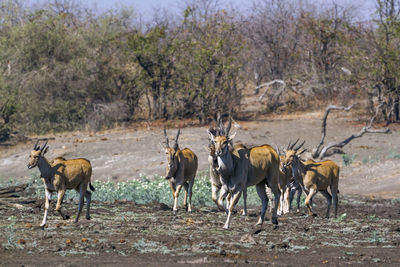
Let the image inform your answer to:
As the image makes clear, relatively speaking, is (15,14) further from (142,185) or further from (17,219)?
(17,219)

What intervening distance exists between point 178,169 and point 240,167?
3080 millimetres

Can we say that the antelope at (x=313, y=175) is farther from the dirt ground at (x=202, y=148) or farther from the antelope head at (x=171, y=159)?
the dirt ground at (x=202, y=148)

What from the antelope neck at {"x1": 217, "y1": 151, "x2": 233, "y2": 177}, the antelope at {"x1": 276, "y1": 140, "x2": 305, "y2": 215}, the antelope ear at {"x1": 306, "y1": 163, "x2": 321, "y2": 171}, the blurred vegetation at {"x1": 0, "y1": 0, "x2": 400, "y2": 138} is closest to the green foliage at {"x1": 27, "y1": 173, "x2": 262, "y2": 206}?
the antelope at {"x1": 276, "y1": 140, "x2": 305, "y2": 215}

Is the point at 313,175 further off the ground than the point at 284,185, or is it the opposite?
the point at 313,175

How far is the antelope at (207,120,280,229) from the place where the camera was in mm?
11602

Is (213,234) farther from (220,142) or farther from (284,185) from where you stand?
(284,185)

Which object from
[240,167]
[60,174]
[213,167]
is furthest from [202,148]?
[60,174]

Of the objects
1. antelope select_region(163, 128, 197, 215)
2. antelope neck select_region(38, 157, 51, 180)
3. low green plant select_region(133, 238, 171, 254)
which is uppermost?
antelope neck select_region(38, 157, 51, 180)

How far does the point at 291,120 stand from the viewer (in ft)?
104

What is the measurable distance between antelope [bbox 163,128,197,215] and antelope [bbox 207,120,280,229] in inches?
72.3

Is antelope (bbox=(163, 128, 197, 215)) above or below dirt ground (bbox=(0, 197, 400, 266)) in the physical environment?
above

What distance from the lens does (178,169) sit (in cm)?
1483

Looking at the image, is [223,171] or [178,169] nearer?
[223,171]

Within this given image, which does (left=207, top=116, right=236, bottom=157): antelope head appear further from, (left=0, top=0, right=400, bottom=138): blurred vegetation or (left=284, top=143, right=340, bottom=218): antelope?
(left=0, top=0, right=400, bottom=138): blurred vegetation
